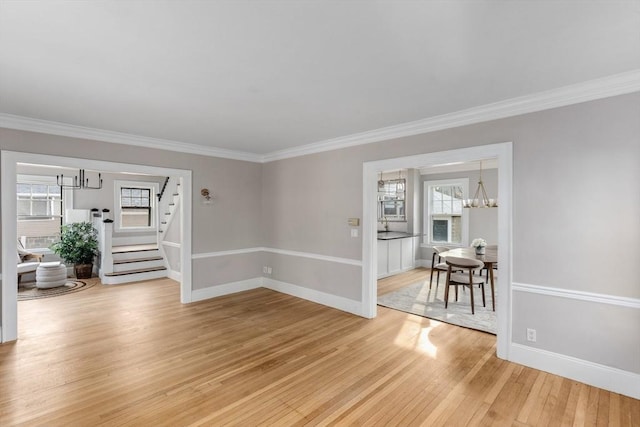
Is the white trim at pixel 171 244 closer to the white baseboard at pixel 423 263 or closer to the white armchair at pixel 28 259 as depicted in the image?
the white armchair at pixel 28 259

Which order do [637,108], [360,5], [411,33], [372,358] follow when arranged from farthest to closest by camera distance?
[372,358], [637,108], [411,33], [360,5]

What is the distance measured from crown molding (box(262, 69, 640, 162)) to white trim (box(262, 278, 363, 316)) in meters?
2.34

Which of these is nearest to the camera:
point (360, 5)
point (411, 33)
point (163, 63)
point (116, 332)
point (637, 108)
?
point (360, 5)

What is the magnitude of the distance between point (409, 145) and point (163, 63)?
9.19 ft

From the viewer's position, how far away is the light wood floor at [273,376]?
2.26 meters

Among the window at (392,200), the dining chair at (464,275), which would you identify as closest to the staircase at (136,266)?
the window at (392,200)

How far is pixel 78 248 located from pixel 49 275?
898 mm

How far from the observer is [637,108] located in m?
2.45

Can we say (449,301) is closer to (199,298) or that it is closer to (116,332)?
(199,298)

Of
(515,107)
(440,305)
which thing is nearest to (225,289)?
(440,305)

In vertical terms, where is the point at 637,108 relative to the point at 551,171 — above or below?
above

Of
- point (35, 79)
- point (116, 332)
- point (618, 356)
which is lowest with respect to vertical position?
point (116, 332)

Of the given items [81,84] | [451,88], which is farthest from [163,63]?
[451,88]

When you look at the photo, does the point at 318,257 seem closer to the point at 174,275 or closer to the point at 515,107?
the point at 515,107
